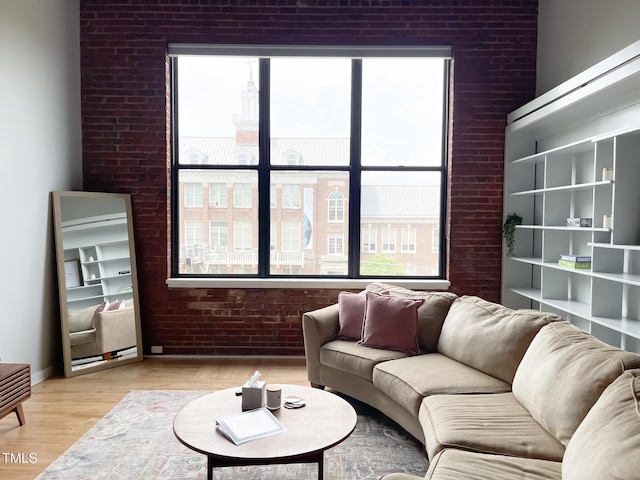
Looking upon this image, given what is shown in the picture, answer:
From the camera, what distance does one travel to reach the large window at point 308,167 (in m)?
4.80

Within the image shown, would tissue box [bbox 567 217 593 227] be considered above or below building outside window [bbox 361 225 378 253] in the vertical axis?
above

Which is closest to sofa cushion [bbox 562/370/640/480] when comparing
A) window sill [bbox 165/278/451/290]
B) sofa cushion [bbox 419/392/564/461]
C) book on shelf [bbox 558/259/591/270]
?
sofa cushion [bbox 419/392/564/461]

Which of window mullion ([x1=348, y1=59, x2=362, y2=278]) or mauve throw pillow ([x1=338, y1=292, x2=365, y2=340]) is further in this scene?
window mullion ([x1=348, y1=59, x2=362, y2=278])

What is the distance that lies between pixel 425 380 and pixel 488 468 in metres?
0.98

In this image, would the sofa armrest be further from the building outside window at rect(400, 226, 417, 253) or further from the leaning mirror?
the leaning mirror

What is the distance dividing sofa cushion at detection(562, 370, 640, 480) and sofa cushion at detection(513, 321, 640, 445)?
0.52 ft

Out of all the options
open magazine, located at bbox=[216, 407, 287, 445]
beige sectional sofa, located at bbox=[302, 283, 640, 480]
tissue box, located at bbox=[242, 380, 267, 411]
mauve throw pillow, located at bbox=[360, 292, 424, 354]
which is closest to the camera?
beige sectional sofa, located at bbox=[302, 283, 640, 480]

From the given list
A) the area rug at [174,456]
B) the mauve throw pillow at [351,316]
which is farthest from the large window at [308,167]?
the area rug at [174,456]

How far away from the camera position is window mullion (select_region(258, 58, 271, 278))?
15.7 ft

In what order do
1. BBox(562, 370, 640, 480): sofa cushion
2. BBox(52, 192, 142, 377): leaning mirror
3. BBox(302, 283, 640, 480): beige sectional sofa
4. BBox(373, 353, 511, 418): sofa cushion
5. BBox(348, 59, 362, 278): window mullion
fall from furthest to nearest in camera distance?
BBox(348, 59, 362, 278): window mullion
BBox(52, 192, 142, 377): leaning mirror
BBox(373, 353, 511, 418): sofa cushion
BBox(302, 283, 640, 480): beige sectional sofa
BBox(562, 370, 640, 480): sofa cushion

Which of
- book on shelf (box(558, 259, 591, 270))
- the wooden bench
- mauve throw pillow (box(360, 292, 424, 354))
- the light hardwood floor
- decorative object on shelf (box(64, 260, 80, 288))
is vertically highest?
book on shelf (box(558, 259, 591, 270))

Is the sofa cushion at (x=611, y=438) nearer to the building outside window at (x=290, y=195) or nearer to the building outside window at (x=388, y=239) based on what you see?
the building outside window at (x=388, y=239)

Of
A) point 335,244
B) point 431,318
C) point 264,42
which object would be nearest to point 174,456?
point 431,318

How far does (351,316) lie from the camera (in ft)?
12.3
